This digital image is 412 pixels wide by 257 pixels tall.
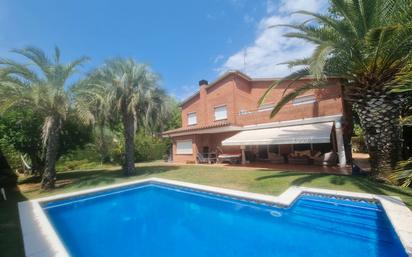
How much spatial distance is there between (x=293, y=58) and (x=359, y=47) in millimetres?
5613

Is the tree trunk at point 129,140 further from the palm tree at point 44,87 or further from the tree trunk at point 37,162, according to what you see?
the tree trunk at point 37,162

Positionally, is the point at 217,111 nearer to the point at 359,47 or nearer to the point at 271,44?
the point at 271,44

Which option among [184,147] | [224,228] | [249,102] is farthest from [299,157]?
[184,147]

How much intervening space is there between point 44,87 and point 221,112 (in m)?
23.8

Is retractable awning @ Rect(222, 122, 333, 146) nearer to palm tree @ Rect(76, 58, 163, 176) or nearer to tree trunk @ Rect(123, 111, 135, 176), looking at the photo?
palm tree @ Rect(76, 58, 163, 176)

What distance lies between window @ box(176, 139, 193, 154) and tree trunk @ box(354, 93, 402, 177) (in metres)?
27.6

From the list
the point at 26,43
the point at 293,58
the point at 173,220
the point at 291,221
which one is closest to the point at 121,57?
the point at 26,43

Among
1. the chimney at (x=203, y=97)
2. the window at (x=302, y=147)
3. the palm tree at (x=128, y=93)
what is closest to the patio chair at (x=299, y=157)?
the window at (x=302, y=147)

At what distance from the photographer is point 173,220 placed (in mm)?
12648

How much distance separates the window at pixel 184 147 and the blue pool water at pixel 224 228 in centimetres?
2235

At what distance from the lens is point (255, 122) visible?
30.1 meters

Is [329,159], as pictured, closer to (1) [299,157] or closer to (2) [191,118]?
(1) [299,157]

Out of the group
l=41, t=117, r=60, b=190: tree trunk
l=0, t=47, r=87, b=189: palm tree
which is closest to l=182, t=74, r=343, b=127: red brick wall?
l=0, t=47, r=87, b=189: palm tree

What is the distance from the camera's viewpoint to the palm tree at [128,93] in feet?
80.3
